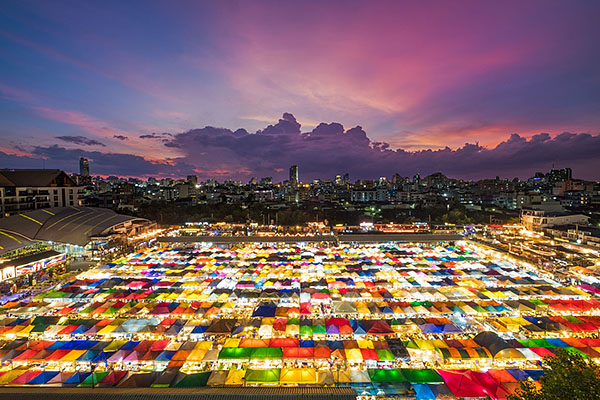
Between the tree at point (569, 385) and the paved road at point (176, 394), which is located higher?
the tree at point (569, 385)

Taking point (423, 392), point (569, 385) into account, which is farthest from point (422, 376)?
point (569, 385)

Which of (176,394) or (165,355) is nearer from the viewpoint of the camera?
(176,394)

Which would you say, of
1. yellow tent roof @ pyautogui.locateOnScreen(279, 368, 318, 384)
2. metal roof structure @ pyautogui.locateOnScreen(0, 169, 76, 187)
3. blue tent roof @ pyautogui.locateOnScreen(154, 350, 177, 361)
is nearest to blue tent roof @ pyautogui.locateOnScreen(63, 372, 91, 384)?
blue tent roof @ pyautogui.locateOnScreen(154, 350, 177, 361)

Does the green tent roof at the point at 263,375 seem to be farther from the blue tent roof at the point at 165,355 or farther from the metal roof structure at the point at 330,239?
the metal roof structure at the point at 330,239

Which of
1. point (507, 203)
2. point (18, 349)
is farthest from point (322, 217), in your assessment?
point (507, 203)


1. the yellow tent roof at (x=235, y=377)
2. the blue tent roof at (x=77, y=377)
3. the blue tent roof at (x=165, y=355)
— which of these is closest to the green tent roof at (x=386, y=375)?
the yellow tent roof at (x=235, y=377)

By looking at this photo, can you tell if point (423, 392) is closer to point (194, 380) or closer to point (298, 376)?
point (298, 376)

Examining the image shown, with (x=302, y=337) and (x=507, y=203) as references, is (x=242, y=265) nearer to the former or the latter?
(x=302, y=337)

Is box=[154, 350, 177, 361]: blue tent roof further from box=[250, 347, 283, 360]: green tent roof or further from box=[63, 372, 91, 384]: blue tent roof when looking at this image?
box=[250, 347, 283, 360]: green tent roof

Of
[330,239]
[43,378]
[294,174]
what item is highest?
[294,174]
